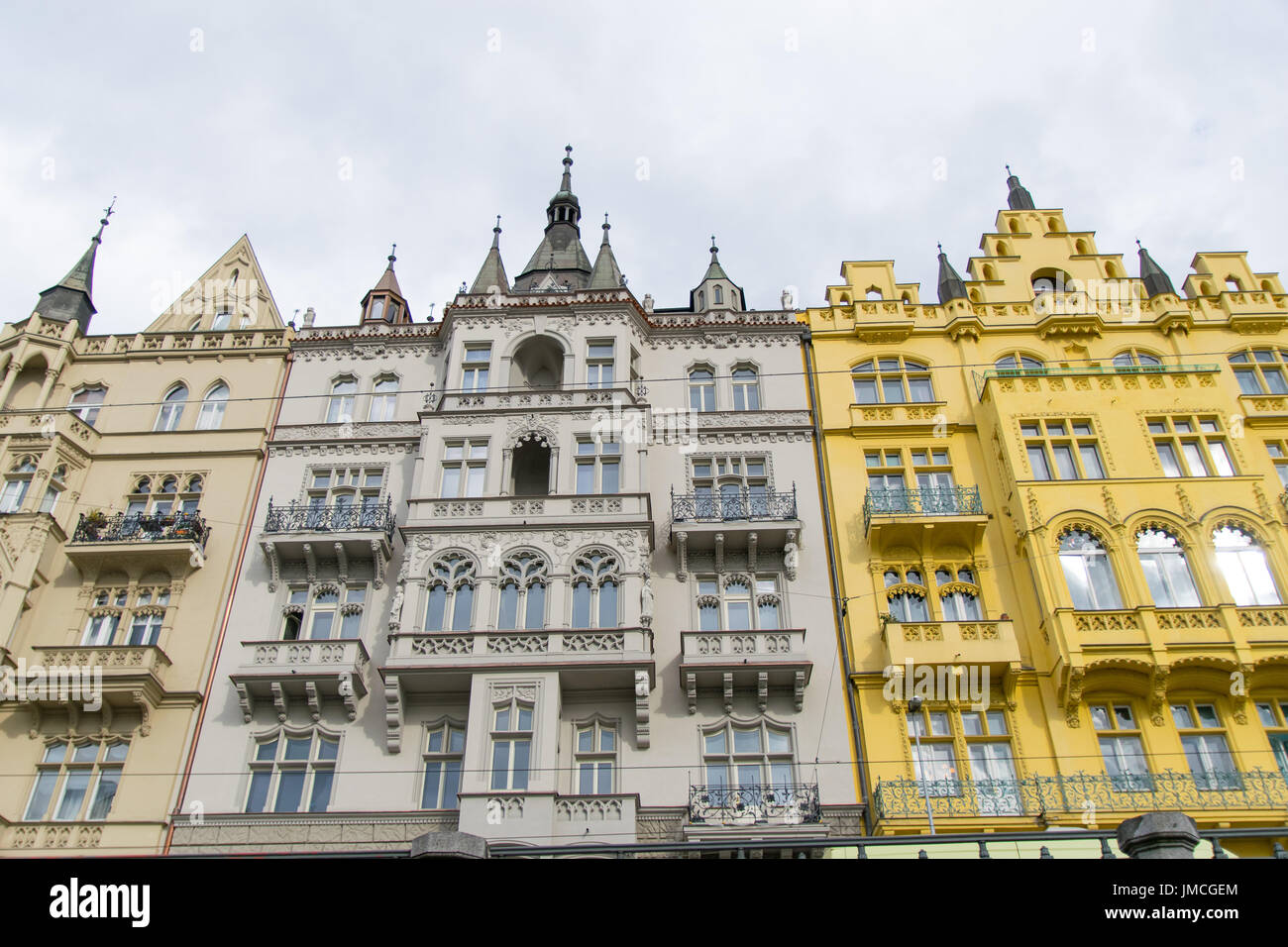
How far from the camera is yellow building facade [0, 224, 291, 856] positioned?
77.0ft

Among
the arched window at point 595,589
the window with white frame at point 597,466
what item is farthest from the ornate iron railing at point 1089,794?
the window with white frame at point 597,466

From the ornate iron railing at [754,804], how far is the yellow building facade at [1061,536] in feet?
4.65

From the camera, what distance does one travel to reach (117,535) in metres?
26.9

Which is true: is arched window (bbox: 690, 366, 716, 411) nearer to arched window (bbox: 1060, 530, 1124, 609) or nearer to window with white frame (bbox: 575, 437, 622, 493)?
window with white frame (bbox: 575, 437, 622, 493)


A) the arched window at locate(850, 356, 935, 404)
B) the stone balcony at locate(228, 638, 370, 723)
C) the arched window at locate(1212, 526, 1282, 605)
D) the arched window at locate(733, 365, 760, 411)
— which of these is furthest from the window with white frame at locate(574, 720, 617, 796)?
the arched window at locate(1212, 526, 1282, 605)

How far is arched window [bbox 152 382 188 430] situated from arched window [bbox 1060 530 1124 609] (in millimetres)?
23885

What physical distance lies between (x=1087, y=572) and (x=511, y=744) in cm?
1366

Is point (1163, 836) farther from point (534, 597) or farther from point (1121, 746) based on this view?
point (534, 597)

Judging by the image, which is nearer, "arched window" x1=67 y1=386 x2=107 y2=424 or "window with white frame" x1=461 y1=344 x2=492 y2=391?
"window with white frame" x1=461 y1=344 x2=492 y2=391

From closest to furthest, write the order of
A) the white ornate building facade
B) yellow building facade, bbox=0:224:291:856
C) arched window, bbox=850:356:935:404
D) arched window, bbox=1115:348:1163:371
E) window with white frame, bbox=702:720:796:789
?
the white ornate building facade, window with white frame, bbox=702:720:796:789, yellow building facade, bbox=0:224:291:856, arched window, bbox=850:356:935:404, arched window, bbox=1115:348:1163:371

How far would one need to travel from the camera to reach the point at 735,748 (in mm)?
23578

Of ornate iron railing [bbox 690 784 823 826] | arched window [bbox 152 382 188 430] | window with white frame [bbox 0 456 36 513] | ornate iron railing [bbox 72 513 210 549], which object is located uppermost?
arched window [bbox 152 382 188 430]

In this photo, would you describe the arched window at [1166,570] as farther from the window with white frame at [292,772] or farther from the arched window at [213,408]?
the arched window at [213,408]
